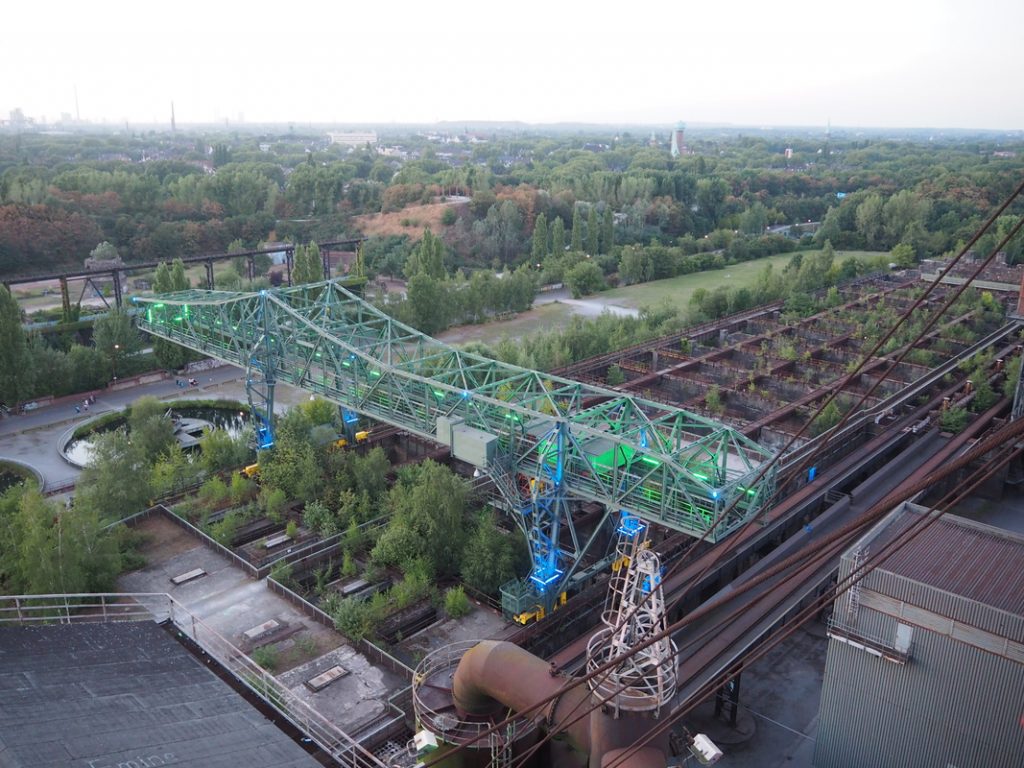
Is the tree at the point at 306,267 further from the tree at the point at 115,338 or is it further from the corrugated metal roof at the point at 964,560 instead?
the corrugated metal roof at the point at 964,560

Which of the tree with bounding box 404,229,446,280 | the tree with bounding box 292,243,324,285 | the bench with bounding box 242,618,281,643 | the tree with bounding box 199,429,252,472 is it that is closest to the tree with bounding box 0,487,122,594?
the bench with bounding box 242,618,281,643

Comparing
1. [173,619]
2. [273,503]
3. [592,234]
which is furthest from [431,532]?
[592,234]

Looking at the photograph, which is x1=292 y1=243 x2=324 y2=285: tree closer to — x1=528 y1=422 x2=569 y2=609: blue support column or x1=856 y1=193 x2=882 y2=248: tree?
x1=528 y1=422 x2=569 y2=609: blue support column

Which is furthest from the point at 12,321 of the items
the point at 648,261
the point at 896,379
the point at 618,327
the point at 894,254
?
the point at 894,254

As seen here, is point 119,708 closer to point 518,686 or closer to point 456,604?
Result: point 518,686

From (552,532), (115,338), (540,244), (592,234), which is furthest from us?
(592,234)

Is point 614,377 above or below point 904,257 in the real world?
below

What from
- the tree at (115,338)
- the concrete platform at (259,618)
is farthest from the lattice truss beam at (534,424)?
the tree at (115,338)
